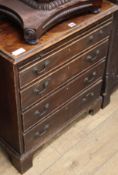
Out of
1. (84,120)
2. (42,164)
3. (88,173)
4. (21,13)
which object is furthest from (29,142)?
(21,13)

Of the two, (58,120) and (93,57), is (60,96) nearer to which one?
(58,120)

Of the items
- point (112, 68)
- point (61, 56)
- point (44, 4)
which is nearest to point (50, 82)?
point (61, 56)

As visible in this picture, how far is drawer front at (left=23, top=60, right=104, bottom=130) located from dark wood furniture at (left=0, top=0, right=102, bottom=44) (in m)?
0.36

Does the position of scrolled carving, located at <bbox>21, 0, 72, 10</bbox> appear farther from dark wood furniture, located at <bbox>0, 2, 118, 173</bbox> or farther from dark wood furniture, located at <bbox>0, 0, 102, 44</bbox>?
dark wood furniture, located at <bbox>0, 2, 118, 173</bbox>

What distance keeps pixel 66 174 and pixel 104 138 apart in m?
0.36

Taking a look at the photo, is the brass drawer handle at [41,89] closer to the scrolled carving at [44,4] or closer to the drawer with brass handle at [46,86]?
the drawer with brass handle at [46,86]

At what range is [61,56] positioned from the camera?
5.23 ft

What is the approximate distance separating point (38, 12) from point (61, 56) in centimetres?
24

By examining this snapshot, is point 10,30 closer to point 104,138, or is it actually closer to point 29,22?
point 29,22

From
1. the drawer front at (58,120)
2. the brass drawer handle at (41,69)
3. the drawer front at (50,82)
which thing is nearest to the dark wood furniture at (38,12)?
the brass drawer handle at (41,69)

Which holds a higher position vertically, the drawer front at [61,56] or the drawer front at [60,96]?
the drawer front at [61,56]

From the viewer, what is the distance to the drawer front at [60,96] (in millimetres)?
1646

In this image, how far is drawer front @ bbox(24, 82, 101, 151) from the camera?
68.9 inches

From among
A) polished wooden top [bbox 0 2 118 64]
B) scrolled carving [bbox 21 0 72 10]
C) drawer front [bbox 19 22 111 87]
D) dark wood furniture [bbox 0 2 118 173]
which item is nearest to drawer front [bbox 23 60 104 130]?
dark wood furniture [bbox 0 2 118 173]
